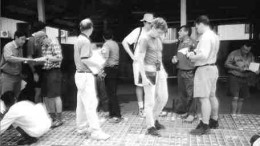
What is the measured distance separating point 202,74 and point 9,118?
2981 millimetres

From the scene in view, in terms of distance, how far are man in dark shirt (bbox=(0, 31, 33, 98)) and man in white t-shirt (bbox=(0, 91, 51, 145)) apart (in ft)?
3.24

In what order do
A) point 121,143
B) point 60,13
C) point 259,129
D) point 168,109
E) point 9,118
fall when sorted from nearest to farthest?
point 9,118 < point 121,143 < point 259,129 < point 168,109 < point 60,13

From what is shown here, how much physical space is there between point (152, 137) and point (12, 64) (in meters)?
2.89

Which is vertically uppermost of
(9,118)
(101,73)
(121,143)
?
(101,73)

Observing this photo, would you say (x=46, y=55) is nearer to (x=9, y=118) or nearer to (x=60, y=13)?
(x=9, y=118)

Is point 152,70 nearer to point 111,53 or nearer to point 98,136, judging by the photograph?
point 111,53

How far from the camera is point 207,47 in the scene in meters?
4.49

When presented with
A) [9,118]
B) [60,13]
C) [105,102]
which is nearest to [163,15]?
[60,13]

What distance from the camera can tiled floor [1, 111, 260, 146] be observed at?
443 centimetres

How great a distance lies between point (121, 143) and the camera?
4.44 metres

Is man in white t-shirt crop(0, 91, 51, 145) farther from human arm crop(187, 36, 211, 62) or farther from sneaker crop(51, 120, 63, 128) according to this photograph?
human arm crop(187, 36, 211, 62)

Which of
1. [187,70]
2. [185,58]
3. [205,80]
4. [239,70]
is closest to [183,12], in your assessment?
[185,58]

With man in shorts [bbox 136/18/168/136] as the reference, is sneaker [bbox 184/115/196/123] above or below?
below

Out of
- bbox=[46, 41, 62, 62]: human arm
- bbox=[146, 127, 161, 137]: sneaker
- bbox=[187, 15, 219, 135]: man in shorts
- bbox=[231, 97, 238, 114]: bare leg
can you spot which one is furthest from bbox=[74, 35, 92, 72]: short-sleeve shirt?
bbox=[231, 97, 238, 114]: bare leg
